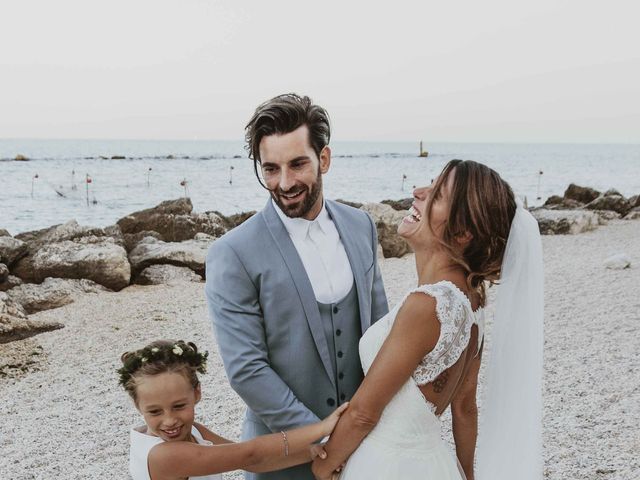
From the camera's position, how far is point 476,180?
7.24 ft

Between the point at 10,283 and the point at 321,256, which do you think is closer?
the point at 321,256

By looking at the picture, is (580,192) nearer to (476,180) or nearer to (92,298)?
(92,298)

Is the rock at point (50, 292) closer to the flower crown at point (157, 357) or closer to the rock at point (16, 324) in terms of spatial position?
the rock at point (16, 324)

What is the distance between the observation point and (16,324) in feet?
29.1

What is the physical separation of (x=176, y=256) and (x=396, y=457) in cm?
1088

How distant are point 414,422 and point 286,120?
116 centimetres

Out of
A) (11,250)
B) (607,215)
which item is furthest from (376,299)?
(607,215)

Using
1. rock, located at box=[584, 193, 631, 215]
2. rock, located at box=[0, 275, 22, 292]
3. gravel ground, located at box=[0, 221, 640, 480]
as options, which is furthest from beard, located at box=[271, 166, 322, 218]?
rock, located at box=[584, 193, 631, 215]

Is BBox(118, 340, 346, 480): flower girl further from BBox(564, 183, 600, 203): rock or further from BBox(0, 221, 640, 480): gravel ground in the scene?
BBox(564, 183, 600, 203): rock

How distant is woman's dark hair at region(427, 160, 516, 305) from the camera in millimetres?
2205

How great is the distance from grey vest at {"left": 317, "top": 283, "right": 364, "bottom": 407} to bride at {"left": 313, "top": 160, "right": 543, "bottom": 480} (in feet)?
0.44

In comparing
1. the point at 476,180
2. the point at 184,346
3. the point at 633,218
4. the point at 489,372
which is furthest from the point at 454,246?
the point at 633,218

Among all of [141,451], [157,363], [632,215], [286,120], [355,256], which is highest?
[286,120]

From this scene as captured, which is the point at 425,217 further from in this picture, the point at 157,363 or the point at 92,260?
the point at 92,260
